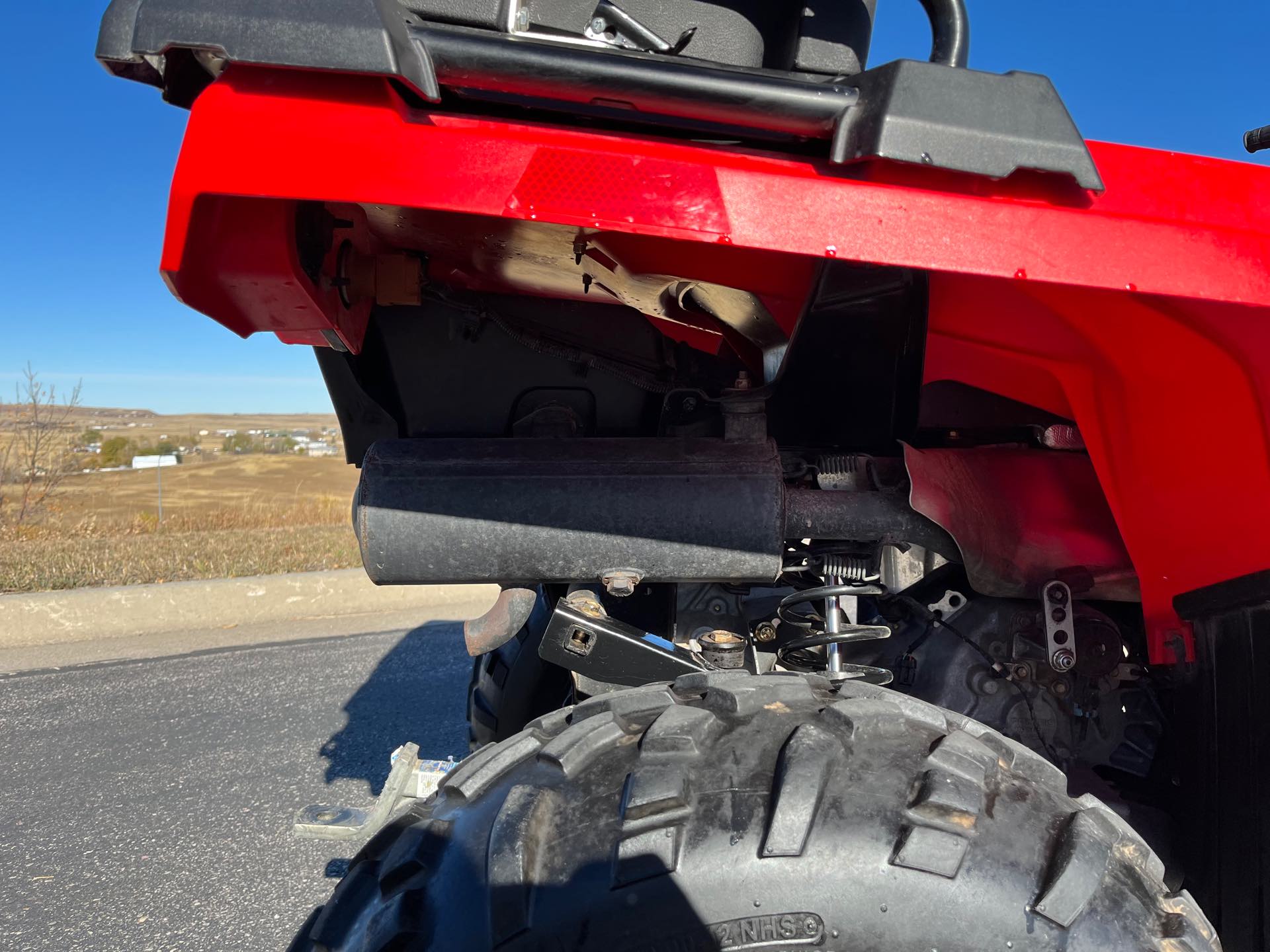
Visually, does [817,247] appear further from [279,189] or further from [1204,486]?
[1204,486]

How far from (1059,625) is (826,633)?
1.44 feet

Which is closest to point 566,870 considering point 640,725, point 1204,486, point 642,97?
point 640,725

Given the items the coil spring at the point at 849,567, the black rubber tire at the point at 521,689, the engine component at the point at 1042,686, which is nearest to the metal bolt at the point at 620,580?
the coil spring at the point at 849,567

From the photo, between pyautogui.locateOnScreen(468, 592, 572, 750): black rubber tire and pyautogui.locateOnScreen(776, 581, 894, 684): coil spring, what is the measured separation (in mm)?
802

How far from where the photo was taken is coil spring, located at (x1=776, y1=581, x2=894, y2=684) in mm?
1441

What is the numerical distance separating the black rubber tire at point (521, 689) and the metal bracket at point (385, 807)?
55cm

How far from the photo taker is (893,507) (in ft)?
5.01

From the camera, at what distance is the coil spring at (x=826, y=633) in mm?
1441

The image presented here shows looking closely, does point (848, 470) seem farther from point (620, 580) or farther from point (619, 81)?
point (619, 81)

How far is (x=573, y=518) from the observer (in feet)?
4.53

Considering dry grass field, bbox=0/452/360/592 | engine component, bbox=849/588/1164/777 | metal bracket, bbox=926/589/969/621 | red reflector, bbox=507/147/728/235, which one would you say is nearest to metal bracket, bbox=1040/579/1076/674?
engine component, bbox=849/588/1164/777

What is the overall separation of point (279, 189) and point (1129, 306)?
41.3 inches

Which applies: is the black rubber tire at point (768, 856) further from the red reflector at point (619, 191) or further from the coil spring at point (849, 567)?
the red reflector at point (619, 191)

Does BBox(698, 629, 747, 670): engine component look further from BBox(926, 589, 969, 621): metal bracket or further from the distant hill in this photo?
the distant hill
